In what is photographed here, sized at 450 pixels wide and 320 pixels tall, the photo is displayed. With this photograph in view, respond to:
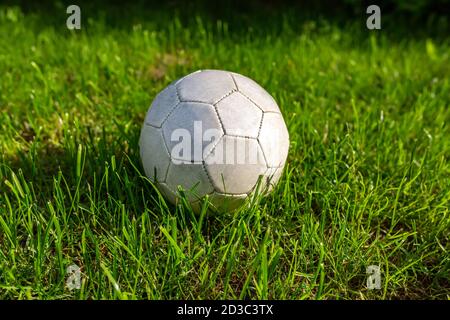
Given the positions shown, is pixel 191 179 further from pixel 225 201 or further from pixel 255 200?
pixel 255 200

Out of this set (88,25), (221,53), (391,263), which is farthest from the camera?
(88,25)

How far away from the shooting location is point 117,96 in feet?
12.0

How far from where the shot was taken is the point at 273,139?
2.39 metres

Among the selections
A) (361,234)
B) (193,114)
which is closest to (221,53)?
(193,114)

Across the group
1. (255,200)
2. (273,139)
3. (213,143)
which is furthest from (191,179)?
(273,139)

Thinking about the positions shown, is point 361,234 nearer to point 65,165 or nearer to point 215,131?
point 215,131

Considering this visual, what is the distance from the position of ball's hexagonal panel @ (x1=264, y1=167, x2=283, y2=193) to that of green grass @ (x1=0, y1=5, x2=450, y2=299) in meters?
0.07

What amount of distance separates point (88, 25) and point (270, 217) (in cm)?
346

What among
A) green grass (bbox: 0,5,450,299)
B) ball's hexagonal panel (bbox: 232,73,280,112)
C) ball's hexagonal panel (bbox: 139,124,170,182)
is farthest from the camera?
ball's hexagonal panel (bbox: 232,73,280,112)

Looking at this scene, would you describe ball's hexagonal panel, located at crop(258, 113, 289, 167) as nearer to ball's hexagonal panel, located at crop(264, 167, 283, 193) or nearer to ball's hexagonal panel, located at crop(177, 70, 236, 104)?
ball's hexagonal panel, located at crop(264, 167, 283, 193)

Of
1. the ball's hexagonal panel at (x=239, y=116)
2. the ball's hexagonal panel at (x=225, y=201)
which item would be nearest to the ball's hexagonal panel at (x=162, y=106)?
the ball's hexagonal panel at (x=239, y=116)

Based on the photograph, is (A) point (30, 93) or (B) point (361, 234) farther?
(A) point (30, 93)

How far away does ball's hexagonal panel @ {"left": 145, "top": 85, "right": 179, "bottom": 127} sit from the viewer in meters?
2.39

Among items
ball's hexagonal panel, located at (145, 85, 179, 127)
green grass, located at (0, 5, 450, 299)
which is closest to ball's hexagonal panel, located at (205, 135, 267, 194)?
green grass, located at (0, 5, 450, 299)
